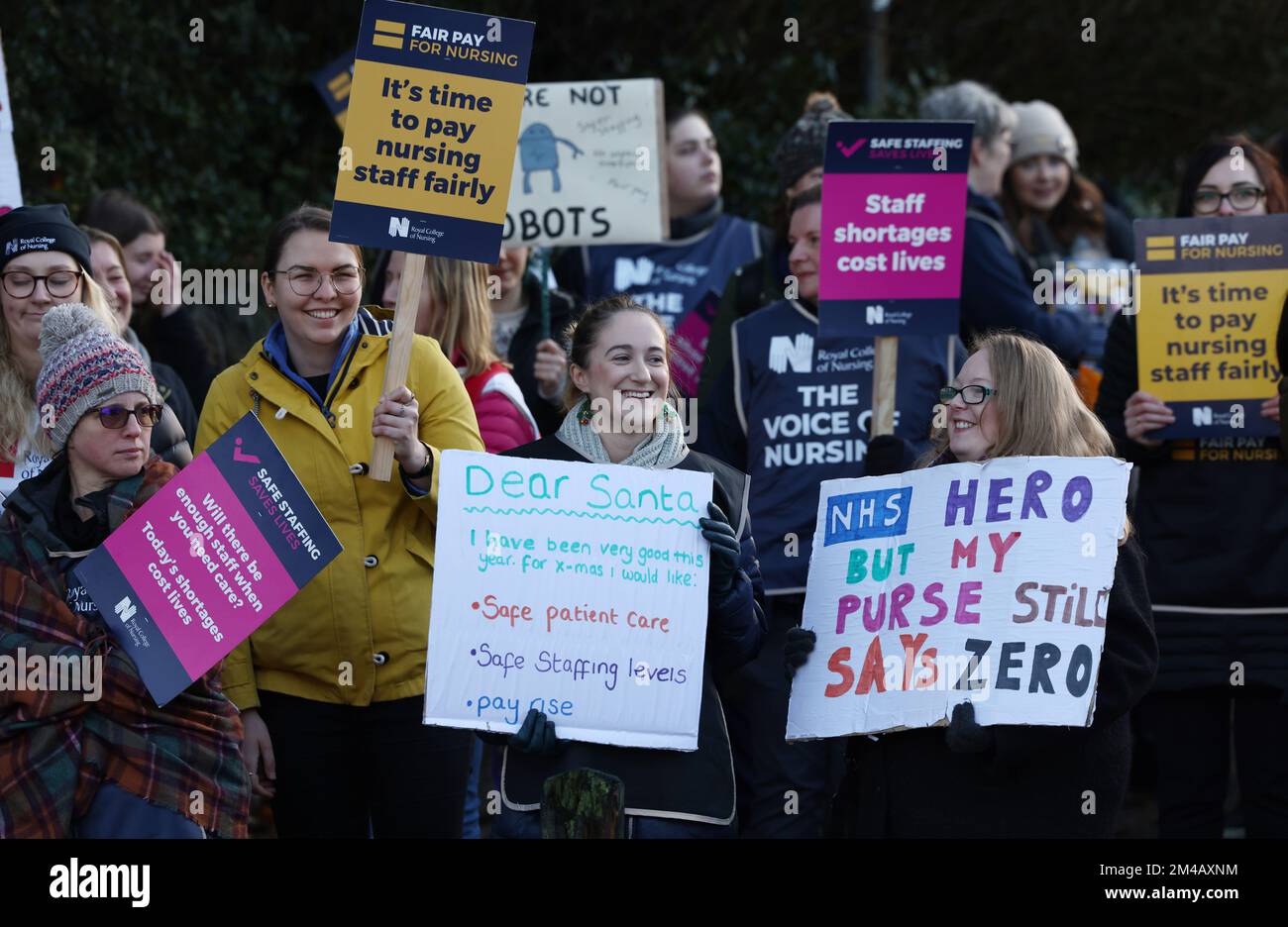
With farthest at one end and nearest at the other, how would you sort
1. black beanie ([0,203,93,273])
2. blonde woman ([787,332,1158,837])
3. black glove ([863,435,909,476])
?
1. black beanie ([0,203,93,273])
2. black glove ([863,435,909,476])
3. blonde woman ([787,332,1158,837])

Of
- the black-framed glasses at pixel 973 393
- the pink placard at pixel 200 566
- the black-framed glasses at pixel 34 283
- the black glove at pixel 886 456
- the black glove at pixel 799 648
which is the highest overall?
the black-framed glasses at pixel 34 283

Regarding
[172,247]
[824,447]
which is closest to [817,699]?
[824,447]

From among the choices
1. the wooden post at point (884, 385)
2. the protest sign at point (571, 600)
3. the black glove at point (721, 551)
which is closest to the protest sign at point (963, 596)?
the black glove at point (721, 551)

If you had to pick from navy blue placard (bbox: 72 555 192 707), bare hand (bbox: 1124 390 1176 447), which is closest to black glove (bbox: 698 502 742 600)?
navy blue placard (bbox: 72 555 192 707)

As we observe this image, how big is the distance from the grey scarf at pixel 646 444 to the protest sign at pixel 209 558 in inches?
30.3

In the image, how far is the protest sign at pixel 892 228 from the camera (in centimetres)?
611

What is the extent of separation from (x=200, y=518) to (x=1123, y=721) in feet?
8.12

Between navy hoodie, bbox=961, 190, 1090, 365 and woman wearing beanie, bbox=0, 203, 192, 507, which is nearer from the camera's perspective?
woman wearing beanie, bbox=0, 203, 192, 507

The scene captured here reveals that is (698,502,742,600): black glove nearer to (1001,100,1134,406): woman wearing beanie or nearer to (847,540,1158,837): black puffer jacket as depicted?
(847,540,1158,837): black puffer jacket

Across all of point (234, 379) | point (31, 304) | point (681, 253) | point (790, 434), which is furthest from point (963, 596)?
point (681, 253)

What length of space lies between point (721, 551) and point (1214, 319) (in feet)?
7.17

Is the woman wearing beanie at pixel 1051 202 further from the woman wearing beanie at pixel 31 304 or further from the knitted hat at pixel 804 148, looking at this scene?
the woman wearing beanie at pixel 31 304

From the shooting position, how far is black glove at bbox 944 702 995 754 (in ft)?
15.8
